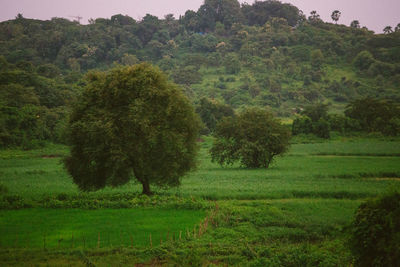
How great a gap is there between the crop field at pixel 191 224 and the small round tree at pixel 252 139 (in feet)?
40.7

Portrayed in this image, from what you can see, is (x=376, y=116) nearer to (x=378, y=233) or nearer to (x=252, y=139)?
(x=252, y=139)

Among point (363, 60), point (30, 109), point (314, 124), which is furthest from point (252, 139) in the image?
point (363, 60)

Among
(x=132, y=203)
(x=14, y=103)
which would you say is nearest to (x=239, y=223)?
(x=132, y=203)

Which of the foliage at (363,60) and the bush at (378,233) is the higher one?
the foliage at (363,60)

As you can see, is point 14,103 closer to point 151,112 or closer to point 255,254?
point 151,112

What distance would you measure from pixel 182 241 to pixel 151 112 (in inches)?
431

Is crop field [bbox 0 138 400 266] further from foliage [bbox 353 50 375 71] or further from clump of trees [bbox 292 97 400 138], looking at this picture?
foliage [bbox 353 50 375 71]

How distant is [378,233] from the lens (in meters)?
10.5

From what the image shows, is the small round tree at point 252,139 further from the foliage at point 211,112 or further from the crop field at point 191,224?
the foliage at point 211,112

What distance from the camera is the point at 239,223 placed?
18.9 meters

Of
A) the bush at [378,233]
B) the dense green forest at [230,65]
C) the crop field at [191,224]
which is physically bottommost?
the crop field at [191,224]

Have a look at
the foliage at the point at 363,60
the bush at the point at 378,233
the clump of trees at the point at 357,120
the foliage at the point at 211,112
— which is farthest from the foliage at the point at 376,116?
the foliage at the point at 363,60

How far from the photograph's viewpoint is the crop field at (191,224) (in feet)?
46.6

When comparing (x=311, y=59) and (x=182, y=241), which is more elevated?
(x=311, y=59)
